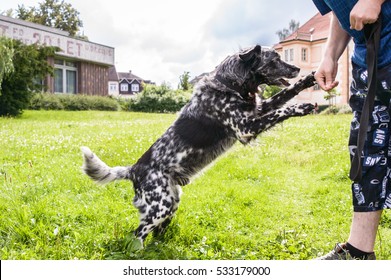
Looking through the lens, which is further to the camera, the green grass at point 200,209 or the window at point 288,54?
the window at point 288,54

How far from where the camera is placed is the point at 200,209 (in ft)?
16.5

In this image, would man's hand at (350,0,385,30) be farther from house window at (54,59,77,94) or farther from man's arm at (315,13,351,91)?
house window at (54,59,77,94)

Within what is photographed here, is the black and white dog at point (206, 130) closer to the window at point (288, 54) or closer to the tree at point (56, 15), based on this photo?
the window at point (288, 54)

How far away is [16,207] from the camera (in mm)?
4570

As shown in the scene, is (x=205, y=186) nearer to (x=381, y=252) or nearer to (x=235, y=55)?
(x=235, y=55)

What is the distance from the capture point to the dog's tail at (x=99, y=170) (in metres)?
4.13

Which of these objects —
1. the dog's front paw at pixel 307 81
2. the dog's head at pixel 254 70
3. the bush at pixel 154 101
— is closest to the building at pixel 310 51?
the dog's head at pixel 254 70

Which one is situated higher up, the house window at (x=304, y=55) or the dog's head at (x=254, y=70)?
the house window at (x=304, y=55)

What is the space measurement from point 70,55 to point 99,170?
12.6 m

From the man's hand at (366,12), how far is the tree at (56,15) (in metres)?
9.58

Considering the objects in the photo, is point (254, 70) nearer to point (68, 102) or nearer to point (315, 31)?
point (315, 31)

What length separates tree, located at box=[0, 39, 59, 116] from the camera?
17.8 m

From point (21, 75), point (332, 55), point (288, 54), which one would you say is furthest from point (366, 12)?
point (21, 75)
